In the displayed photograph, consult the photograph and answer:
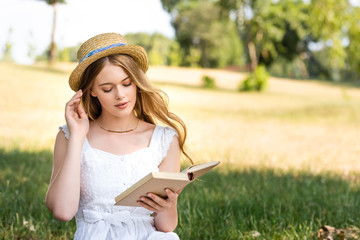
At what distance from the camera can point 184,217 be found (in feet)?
12.4

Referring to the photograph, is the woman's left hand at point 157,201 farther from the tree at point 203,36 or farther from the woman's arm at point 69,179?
the tree at point 203,36

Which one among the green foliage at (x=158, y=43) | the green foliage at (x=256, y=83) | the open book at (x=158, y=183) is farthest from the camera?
the green foliage at (x=158, y=43)

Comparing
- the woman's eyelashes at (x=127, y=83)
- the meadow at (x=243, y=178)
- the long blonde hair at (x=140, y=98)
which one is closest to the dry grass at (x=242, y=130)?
the meadow at (x=243, y=178)

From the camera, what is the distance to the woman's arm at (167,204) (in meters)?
2.09

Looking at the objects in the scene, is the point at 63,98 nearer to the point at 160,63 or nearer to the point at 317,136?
the point at 317,136

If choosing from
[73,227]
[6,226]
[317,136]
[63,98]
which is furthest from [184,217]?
[63,98]

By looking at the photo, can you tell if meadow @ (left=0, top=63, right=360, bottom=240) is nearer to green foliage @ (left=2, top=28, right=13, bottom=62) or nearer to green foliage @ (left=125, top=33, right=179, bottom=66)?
green foliage @ (left=2, top=28, right=13, bottom=62)

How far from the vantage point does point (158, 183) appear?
1864 millimetres

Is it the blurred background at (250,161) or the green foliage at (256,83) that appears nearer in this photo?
the blurred background at (250,161)

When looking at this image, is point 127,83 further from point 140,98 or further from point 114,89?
point 140,98

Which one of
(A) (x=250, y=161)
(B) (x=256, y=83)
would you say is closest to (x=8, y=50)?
(B) (x=256, y=83)

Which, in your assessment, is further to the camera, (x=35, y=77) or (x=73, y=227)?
(x=35, y=77)

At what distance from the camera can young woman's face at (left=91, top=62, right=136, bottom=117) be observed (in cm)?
229

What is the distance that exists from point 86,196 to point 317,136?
29.6 feet
